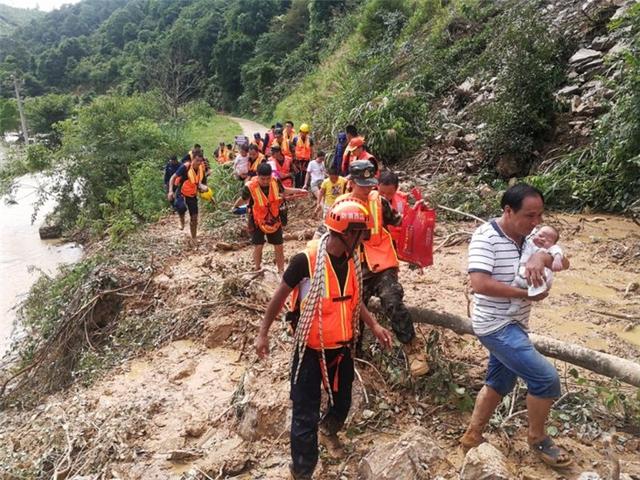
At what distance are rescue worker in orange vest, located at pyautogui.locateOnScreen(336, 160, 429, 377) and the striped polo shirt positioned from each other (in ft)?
3.80

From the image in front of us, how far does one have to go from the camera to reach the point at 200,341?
223 inches

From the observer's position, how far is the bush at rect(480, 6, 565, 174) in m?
10.1

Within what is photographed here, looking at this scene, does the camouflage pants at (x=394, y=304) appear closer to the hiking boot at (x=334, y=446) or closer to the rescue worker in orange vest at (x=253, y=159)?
the hiking boot at (x=334, y=446)

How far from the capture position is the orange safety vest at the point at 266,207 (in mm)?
6090

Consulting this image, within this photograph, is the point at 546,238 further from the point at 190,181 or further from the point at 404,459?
the point at 190,181

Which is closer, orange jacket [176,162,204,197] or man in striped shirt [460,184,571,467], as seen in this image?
man in striped shirt [460,184,571,467]

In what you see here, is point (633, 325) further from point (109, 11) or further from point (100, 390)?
point (109, 11)

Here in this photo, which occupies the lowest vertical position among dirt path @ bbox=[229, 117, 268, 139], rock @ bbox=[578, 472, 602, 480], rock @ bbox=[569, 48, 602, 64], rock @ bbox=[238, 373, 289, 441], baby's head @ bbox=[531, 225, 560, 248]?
dirt path @ bbox=[229, 117, 268, 139]

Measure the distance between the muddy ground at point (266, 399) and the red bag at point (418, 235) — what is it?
0.60 m

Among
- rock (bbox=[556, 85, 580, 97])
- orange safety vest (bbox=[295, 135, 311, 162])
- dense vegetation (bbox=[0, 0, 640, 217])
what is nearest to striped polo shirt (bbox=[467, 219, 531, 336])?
dense vegetation (bbox=[0, 0, 640, 217])

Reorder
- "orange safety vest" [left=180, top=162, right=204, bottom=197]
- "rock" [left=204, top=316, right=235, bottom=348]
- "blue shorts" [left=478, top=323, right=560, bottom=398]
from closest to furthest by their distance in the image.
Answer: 1. "blue shorts" [left=478, top=323, right=560, bottom=398]
2. "rock" [left=204, top=316, right=235, bottom=348]
3. "orange safety vest" [left=180, top=162, right=204, bottom=197]

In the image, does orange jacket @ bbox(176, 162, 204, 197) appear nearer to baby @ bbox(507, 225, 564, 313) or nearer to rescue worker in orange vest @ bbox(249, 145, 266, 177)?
rescue worker in orange vest @ bbox(249, 145, 266, 177)

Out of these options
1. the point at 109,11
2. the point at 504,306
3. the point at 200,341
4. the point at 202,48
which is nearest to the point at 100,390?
the point at 200,341

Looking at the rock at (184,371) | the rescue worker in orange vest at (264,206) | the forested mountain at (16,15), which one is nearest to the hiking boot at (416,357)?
the rock at (184,371)
